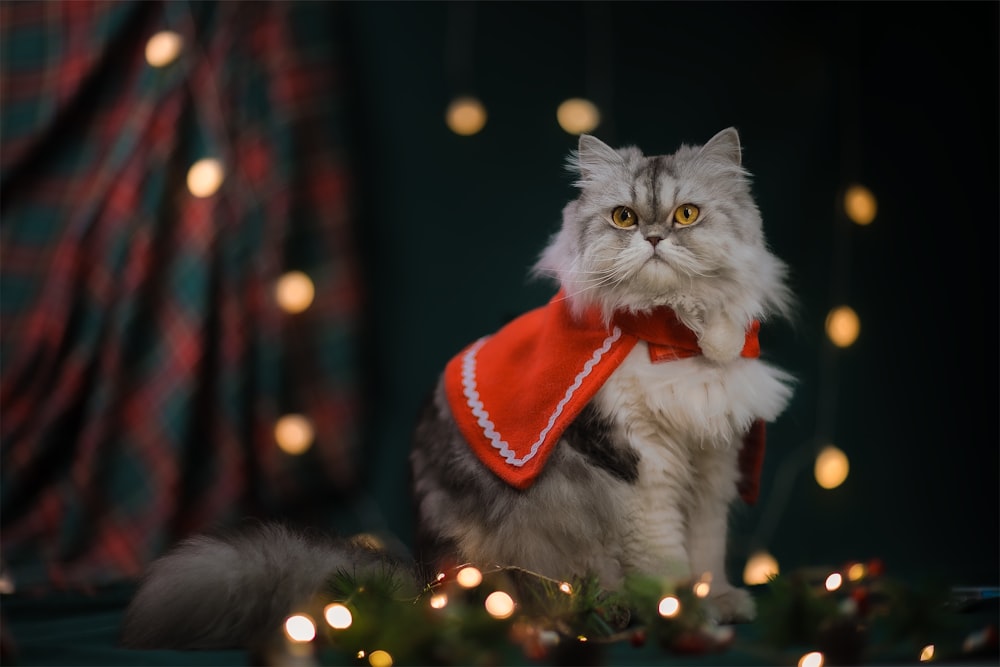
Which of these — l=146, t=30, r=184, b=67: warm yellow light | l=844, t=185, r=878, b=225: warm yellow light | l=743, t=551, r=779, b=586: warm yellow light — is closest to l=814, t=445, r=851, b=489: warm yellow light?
l=743, t=551, r=779, b=586: warm yellow light

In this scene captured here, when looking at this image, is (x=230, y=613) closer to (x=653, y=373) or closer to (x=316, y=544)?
(x=316, y=544)

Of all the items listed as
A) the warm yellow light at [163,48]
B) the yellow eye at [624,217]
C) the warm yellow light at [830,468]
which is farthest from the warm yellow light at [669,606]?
the warm yellow light at [163,48]

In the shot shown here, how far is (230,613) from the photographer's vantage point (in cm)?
120

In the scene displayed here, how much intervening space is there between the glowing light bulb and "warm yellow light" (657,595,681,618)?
34.2 inches

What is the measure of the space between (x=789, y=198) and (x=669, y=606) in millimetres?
955

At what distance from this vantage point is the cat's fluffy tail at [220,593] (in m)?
1.19

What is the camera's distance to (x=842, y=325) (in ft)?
6.02

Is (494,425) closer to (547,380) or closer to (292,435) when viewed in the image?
(547,380)

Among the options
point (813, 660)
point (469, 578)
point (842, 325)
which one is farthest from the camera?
point (842, 325)

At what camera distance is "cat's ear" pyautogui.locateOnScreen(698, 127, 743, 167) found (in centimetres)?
132

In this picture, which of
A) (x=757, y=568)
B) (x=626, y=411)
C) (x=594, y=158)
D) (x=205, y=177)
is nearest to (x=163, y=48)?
(x=205, y=177)

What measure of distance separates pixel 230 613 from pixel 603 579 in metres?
0.49

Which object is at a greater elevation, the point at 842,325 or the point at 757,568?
the point at 842,325

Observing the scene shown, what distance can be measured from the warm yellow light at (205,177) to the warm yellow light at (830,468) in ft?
4.13
